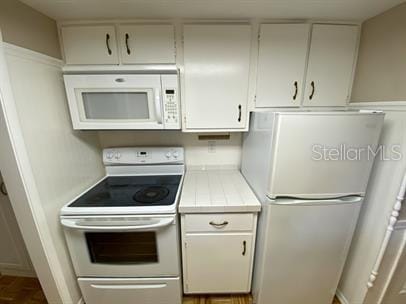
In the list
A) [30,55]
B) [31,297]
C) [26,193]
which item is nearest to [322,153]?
[26,193]

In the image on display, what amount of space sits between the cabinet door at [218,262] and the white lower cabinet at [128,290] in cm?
15

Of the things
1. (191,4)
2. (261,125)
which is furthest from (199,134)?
(191,4)

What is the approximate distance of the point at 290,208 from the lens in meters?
1.08

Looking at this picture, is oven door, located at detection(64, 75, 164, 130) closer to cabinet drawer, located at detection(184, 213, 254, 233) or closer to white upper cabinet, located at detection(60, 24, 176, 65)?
white upper cabinet, located at detection(60, 24, 176, 65)

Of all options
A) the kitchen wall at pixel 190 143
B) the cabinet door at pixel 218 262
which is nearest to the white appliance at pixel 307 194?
the cabinet door at pixel 218 262

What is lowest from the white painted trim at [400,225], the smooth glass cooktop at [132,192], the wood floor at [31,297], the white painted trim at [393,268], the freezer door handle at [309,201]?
the wood floor at [31,297]

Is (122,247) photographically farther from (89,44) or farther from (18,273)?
(89,44)

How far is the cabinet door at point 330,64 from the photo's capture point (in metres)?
1.31

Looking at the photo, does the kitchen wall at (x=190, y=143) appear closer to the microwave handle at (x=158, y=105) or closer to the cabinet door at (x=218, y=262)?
the microwave handle at (x=158, y=105)

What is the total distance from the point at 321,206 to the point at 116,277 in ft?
4.90

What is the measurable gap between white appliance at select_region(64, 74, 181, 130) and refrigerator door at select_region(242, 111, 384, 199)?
73cm

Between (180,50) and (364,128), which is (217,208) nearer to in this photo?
(364,128)

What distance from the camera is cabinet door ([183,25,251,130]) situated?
4.24ft

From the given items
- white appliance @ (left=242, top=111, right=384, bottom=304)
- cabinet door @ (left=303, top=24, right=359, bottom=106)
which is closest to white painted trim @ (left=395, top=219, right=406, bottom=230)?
white appliance @ (left=242, top=111, right=384, bottom=304)
